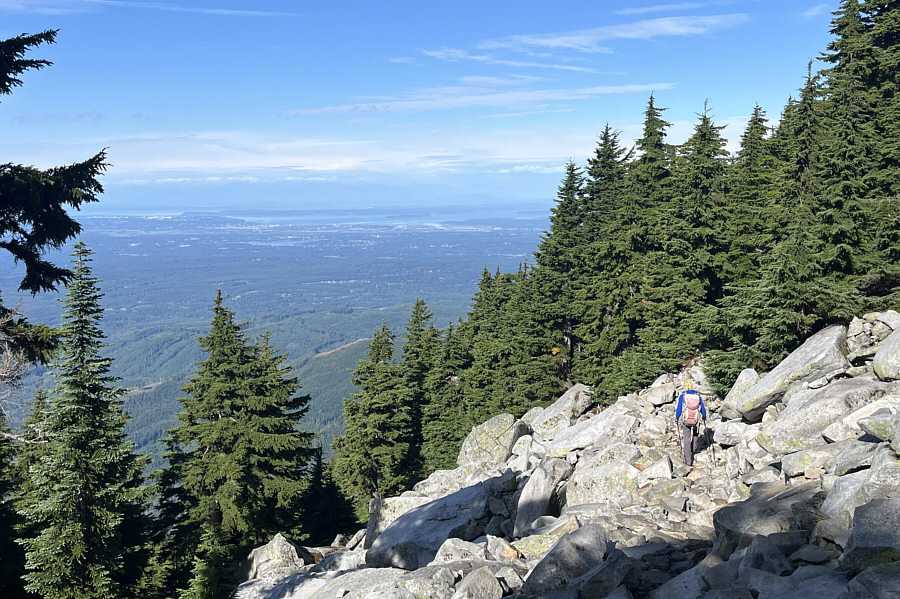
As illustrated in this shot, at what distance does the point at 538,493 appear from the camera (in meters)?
18.1

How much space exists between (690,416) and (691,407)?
0.82ft

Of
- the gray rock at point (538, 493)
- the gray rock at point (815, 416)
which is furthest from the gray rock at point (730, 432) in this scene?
the gray rock at point (538, 493)

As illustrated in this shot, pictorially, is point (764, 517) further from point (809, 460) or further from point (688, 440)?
point (688, 440)

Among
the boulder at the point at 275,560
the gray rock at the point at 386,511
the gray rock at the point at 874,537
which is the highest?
the gray rock at the point at 874,537

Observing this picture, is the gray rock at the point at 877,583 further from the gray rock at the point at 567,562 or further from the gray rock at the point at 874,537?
the gray rock at the point at 567,562

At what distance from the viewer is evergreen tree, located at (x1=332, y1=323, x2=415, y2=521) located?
3888 cm

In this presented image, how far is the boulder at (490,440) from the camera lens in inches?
1276

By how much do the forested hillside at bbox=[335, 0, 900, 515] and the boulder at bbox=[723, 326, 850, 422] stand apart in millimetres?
1268

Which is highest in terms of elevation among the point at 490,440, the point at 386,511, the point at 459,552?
the point at 459,552

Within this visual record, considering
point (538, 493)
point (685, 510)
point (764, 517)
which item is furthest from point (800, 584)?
point (538, 493)

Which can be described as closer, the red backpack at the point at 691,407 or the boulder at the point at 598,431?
the red backpack at the point at 691,407

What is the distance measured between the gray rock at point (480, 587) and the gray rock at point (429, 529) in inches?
208

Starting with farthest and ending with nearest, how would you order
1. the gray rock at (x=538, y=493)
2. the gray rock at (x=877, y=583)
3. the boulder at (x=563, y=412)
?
the boulder at (x=563, y=412) → the gray rock at (x=538, y=493) → the gray rock at (x=877, y=583)

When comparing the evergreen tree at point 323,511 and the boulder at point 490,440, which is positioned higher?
the boulder at point 490,440
